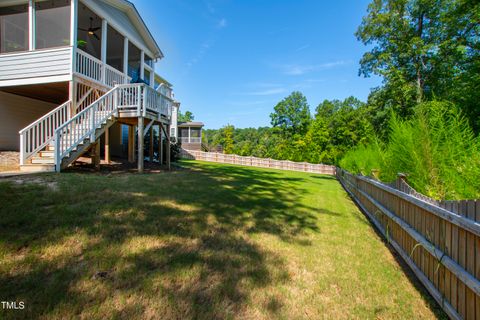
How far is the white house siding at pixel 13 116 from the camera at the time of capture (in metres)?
8.82

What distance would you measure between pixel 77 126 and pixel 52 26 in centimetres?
748

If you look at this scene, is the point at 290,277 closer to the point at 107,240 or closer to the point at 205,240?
the point at 205,240

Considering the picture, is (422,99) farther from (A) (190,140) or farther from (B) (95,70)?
(A) (190,140)

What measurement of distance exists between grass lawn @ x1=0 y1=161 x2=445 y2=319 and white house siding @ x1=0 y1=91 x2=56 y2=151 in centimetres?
686

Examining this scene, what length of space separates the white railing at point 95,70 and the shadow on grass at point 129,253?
5335 mm

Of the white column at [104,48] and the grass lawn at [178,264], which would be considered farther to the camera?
the white column at [104,48]

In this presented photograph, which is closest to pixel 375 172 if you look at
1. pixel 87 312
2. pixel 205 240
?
pixel 205 240

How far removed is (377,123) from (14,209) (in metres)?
23.5

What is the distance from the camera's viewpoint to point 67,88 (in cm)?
869

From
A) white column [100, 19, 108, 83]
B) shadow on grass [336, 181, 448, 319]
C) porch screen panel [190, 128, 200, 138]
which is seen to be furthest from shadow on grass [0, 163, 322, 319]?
porch screen panel [190, 128, 200, 138]

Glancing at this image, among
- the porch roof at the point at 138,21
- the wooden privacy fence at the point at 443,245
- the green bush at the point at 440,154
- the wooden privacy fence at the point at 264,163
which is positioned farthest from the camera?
the wooden privacy fence at the point at 264,163

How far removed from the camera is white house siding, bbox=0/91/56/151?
882 centimetres

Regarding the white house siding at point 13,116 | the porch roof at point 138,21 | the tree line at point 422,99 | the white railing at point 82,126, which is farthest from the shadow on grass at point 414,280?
the white house siding at point 13,116

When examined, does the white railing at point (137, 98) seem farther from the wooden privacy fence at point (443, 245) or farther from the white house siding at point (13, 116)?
the wooden privacy fence at point (443, 245)
